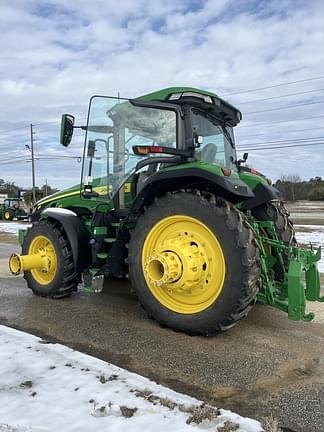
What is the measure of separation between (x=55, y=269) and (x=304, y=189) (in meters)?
75.8

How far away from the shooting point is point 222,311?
4.11 meters

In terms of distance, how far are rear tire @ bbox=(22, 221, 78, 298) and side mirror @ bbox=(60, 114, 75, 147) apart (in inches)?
46.6

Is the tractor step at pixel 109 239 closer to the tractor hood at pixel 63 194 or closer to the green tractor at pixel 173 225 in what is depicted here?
the green tractor at pixel 173 225

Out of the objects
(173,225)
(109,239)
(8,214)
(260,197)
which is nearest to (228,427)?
(173,225)

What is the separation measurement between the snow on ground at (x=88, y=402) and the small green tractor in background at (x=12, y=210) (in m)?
31.8

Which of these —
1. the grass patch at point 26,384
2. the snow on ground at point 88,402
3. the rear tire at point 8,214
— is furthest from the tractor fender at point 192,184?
the rear tire at point 8,214

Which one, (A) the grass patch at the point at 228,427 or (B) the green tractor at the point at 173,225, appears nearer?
(A) the grass patch at the point at 228,427

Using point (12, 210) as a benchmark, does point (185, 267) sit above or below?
below

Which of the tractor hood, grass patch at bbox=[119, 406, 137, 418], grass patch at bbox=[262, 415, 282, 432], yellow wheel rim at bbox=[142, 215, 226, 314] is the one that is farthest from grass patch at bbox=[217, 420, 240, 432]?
the tractor hood

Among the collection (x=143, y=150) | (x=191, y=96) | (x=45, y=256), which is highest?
(x=191, y=96)

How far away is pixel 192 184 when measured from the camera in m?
4.66

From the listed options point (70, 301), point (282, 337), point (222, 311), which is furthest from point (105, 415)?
point (70, 301)

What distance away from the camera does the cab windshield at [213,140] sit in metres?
5.11

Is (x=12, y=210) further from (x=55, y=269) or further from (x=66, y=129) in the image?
(x=66, y=129)
